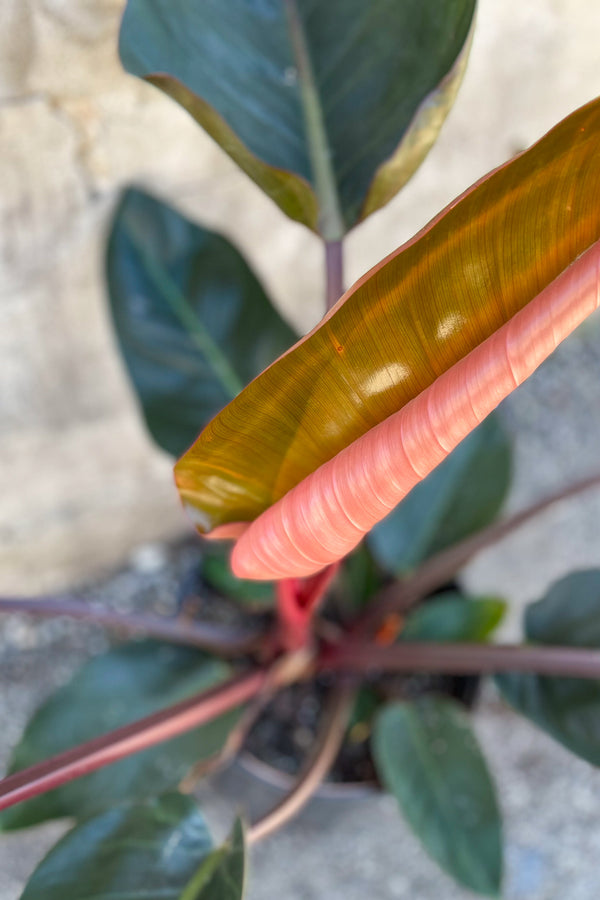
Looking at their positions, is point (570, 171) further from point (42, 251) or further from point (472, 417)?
point (42, 251)

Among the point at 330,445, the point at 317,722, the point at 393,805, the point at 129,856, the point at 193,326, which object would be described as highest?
the point at 330,445

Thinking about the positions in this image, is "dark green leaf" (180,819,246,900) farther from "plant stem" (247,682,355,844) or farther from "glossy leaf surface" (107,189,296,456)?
"glossy leaf surface" (107,189,296,456)

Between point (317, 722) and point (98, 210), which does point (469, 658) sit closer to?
point (317, 722)

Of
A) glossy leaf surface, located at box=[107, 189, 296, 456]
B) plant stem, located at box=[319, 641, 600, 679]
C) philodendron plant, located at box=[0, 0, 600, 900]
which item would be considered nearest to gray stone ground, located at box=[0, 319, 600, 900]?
philodendron plant, located at box=[0, 0, 600, 900]

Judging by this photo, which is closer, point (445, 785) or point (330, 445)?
point (330, 445)

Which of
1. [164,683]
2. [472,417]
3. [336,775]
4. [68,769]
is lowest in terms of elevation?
[336,775]

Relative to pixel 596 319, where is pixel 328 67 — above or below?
above

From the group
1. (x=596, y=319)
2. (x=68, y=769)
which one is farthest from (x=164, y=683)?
(x=596, y=319)

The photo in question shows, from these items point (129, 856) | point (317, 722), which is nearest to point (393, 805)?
point (317, 722)
